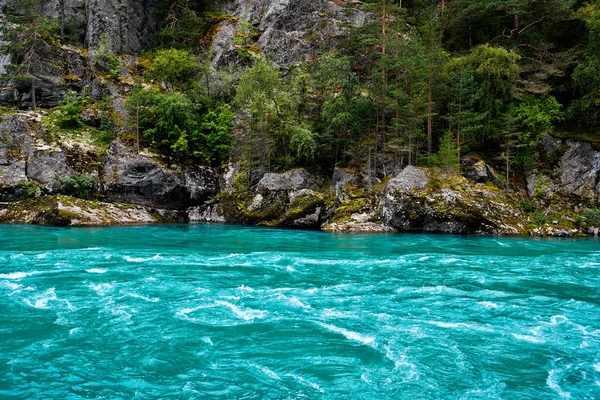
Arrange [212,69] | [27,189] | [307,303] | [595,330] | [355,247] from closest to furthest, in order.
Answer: [595,330] < [307,303] < [355,247] < [27,189] < [212,69]

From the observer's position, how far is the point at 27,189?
105 feet

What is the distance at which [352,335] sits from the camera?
27.8 ft

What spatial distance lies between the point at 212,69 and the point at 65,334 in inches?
1559

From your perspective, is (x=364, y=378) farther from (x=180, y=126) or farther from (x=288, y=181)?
(x=180, y=126)

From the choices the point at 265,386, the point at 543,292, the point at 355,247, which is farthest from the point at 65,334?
the point at 355,247

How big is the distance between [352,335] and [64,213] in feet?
87.5

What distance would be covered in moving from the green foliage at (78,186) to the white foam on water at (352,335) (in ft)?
97.5

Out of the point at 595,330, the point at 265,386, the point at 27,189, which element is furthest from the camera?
the point at 27,189

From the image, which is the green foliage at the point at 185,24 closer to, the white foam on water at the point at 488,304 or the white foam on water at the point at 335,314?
the white foam on water at the point at 335,314

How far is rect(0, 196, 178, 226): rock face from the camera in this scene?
94.2ft

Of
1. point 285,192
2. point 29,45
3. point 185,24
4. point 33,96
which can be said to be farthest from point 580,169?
point 29,45

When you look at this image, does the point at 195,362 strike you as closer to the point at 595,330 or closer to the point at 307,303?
the point at 307,303

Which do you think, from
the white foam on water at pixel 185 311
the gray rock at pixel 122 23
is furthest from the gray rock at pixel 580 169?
the gray rock at pixel 122 23

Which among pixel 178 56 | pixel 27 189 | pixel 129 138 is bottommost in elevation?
pixel 27 189
